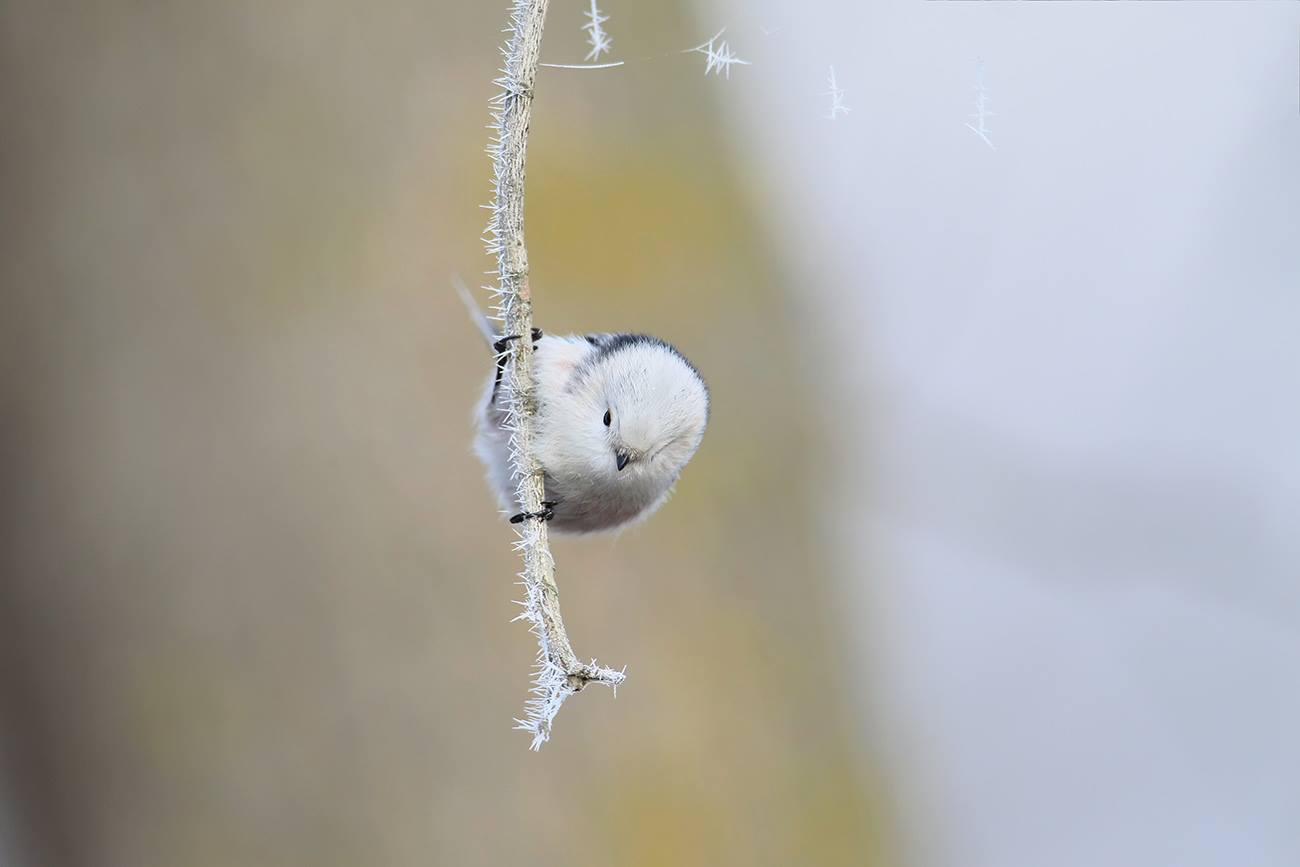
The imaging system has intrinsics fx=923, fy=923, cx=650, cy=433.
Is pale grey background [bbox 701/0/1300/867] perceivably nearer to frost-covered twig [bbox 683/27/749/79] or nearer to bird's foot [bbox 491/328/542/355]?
frost-covered twig [bbox 683/27/749/79]

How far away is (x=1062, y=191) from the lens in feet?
Answer: 2.52

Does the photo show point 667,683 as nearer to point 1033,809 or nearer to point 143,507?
point 1033,809

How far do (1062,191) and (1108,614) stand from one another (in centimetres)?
45

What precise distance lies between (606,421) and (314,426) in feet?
1.81

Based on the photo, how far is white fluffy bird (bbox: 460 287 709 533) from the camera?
1.46ft

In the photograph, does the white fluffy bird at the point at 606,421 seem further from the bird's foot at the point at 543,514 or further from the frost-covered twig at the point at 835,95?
the frost-covered twig at the point at 835,95

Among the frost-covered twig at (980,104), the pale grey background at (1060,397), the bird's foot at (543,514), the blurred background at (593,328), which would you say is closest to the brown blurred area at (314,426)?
the blurred background at (593,328)

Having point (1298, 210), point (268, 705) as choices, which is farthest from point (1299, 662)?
point (268, 705)

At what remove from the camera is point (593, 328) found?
824 millimetres

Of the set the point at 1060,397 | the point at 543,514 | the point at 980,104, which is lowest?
the point at 543,514

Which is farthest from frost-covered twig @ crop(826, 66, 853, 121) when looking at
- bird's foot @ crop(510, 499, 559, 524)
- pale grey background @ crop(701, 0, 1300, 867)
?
A: bird's foot @ crop(510, 499, 559, 524)

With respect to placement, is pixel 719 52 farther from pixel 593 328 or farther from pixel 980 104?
pixel 593 328

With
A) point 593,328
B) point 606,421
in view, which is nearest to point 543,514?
point 606,421

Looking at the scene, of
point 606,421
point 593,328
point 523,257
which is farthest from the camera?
point 593,328
